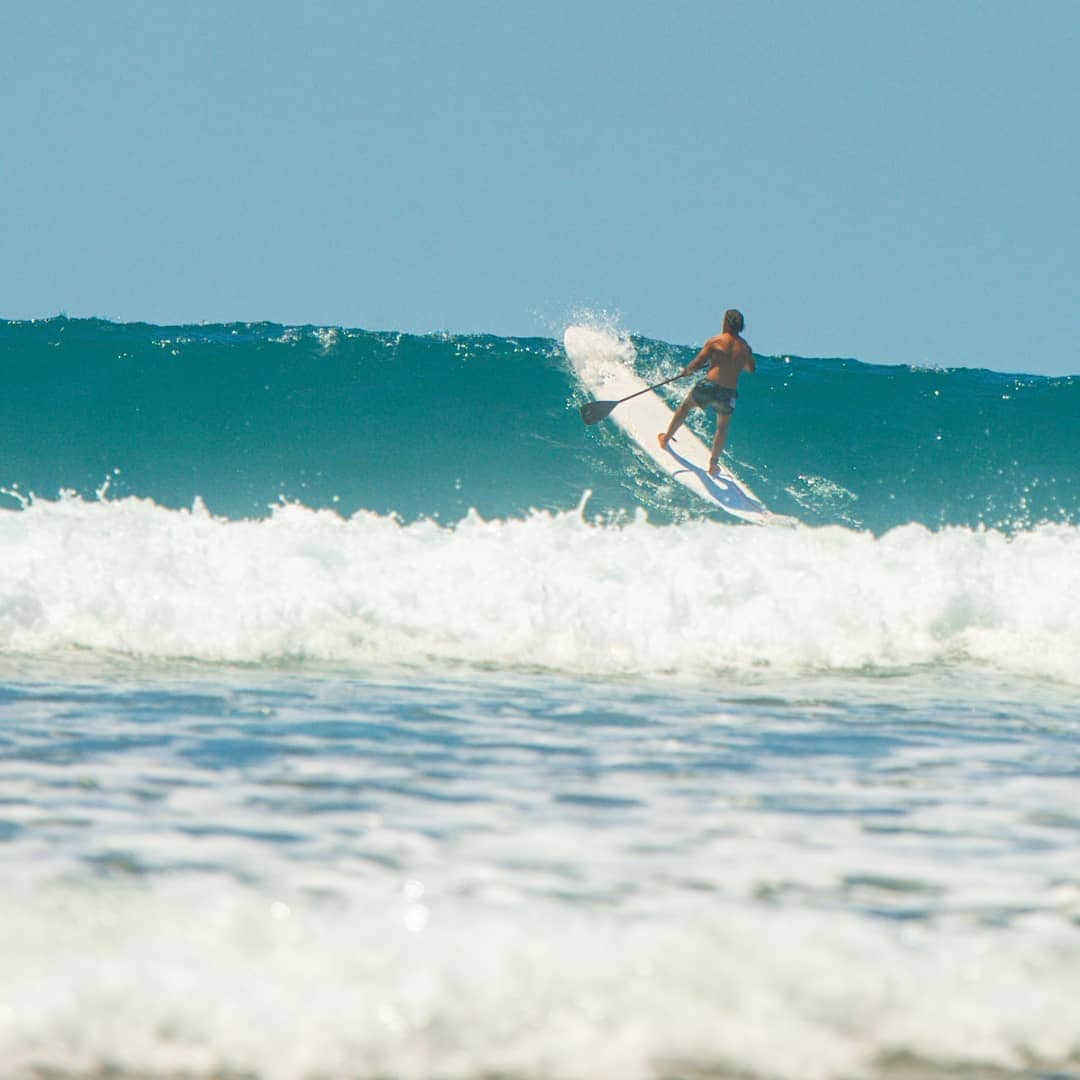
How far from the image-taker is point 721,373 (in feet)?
39.1

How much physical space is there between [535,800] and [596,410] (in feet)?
32.3

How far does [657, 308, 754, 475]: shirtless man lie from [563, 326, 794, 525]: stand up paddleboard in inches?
10.4

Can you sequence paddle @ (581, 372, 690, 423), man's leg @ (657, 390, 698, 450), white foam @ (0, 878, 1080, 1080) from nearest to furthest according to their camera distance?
white foam @ (0, 878, 1080, 1080), man's leg @ (657, 390, 698, 450), paddle @ (581, 372, 690, 423)

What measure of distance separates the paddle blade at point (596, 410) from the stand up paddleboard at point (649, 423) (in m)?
0.09

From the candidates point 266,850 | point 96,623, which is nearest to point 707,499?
point 96,623

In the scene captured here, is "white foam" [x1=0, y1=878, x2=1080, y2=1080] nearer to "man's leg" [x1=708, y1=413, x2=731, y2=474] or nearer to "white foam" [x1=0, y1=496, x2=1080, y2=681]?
"white foam" [x1=0, y1=496, x2=1080, y2=681]

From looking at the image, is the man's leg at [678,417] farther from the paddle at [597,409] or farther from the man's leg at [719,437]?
the paddle at [597,409]

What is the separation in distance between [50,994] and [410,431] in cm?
1300

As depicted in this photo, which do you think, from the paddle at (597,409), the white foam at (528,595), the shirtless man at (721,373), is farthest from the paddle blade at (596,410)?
the white foam at (528,595)

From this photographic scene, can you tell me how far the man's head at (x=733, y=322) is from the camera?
12023 mm

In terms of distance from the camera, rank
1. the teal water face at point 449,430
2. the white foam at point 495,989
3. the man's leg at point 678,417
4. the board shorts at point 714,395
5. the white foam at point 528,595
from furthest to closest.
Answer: the teal water face at point 449,430, the man's leg at point 678,417, the board shorts at point 714,395, the white foam at point 528,595, the white foam at point 495,989

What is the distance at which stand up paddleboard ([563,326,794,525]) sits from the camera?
1175 cm

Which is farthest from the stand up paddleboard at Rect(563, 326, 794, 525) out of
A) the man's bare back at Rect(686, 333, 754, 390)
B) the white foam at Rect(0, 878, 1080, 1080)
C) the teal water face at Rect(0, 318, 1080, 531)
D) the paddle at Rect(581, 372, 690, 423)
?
the white foam at Rect(0, 878, 1080, 1080)

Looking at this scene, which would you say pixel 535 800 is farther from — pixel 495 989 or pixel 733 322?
pixel 733 322
